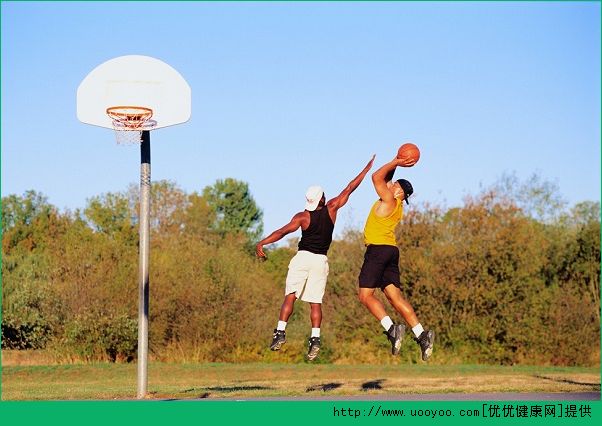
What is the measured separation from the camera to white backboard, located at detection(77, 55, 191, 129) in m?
17.1

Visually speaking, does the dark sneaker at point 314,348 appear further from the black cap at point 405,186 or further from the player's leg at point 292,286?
the black cap at point 405,186

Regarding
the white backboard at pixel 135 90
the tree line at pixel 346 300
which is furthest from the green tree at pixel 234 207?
the white backboard at pixel 135 90

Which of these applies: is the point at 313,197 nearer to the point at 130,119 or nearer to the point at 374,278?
the point at 374,278

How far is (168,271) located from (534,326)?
47.0 feet

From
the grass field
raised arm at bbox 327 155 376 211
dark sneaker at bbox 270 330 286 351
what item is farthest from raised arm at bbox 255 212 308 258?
the grass field

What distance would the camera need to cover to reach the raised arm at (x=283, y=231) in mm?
14305

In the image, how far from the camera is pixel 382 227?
14.4 meters

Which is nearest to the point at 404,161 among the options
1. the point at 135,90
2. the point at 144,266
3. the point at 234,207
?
the point at 144,266

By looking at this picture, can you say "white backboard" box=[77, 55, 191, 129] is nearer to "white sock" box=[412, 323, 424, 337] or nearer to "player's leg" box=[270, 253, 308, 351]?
"player's leg" box=[270, 253, 308, 351]

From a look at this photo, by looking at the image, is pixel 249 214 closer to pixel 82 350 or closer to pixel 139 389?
pixel 82 350

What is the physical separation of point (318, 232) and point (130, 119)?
4615mm

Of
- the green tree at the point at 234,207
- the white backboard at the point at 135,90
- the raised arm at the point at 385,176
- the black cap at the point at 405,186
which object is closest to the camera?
the raised arm at the point at 385,176

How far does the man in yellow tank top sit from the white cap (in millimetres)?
873

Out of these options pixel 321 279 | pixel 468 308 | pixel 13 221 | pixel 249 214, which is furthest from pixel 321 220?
pixel 249 214
